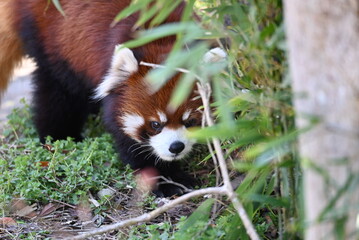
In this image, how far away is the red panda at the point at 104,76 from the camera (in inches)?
130

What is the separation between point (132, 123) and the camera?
342cm

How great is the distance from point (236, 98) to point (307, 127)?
613 mm

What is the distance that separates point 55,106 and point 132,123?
34.5 inches

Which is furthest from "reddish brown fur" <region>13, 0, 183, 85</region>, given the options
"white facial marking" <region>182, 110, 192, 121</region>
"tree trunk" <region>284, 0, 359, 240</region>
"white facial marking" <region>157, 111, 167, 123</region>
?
"tree trunk" <region>284, 0, 359, 240</region>

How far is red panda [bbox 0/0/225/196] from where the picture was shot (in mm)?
3293

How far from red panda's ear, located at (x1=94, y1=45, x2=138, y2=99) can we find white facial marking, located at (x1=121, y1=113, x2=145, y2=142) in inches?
7.3

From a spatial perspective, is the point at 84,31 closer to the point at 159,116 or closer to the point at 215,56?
the point at 159,116

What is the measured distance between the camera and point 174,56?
1.54 metres

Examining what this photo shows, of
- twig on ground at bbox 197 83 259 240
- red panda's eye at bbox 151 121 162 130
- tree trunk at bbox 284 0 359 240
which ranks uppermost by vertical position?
tree trunk at bbox 284 0 359 240

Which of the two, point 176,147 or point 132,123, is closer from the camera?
point 176,147

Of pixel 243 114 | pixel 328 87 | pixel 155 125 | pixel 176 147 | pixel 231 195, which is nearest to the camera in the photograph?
pixel 328 87

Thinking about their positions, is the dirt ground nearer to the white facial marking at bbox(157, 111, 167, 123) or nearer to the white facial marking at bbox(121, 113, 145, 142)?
the white facial marking at bbox(121, 113, 145, 142)

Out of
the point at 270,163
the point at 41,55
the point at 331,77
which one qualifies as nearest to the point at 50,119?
the point at 41,55

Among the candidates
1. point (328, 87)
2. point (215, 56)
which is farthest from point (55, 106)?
point (328, 87)
